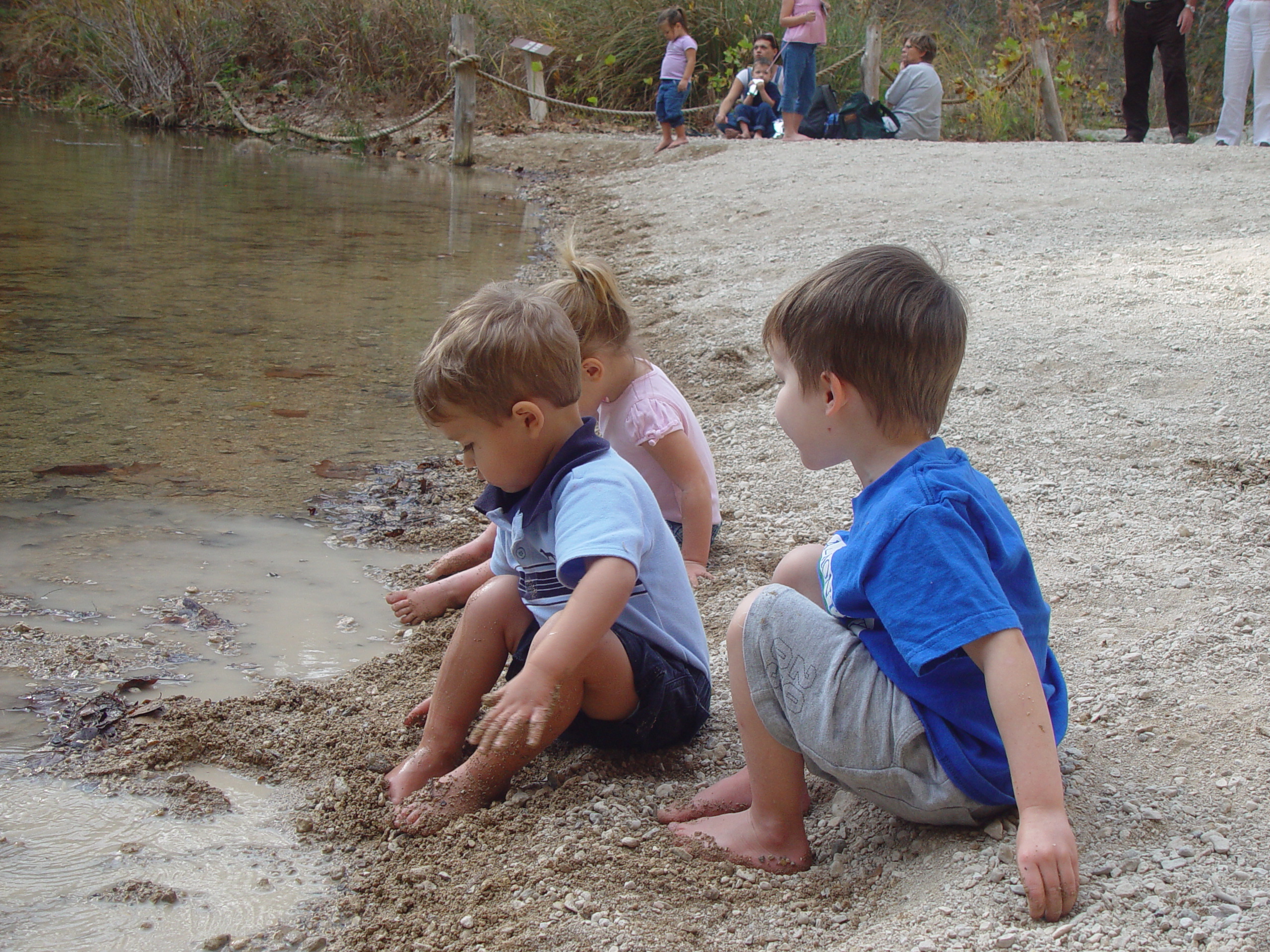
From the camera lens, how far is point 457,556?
310 centimetres

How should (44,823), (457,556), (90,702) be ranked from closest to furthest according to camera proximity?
(44,823)
(90,702)
(457,556)

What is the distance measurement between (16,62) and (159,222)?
Result: 621 inches

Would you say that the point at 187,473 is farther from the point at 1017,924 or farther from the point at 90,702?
the point at 1017,924

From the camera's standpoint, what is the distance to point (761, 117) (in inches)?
510

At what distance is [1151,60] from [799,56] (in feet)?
10.6

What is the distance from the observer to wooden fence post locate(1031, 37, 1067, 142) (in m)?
11.7

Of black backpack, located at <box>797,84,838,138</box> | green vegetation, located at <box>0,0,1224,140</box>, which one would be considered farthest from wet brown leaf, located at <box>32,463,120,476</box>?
green vegetation, located at <box>0,0,1224,140</box>

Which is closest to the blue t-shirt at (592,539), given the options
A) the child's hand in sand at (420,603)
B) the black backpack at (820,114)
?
the child's hand in sand at (420,603)

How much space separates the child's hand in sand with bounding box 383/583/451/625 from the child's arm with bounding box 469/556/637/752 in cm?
102

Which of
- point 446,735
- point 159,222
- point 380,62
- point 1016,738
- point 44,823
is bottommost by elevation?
point 44,823

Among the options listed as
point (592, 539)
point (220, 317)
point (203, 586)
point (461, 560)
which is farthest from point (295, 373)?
point (592, 539)

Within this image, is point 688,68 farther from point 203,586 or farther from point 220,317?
point 203,586

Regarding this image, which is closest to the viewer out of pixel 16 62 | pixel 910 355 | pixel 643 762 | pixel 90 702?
pixel 910 355

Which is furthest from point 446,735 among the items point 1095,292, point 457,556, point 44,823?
point 1095,292
